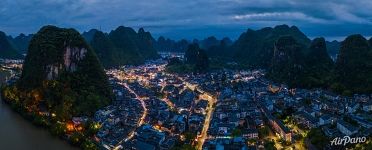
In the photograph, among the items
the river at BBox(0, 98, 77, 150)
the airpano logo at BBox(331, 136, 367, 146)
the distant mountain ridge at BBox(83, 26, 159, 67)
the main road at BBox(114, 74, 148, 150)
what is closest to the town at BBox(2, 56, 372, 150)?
the main road at BBox(114, 74, 148, 150)

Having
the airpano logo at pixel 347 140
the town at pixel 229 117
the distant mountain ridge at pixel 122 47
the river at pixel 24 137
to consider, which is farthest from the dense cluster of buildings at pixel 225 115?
the distant mountain ridge at pixel 122 47

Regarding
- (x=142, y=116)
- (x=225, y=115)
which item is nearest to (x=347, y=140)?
(x=225, y=115)

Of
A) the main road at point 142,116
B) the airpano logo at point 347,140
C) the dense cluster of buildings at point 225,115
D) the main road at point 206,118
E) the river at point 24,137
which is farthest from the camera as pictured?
the main road at point 206,118

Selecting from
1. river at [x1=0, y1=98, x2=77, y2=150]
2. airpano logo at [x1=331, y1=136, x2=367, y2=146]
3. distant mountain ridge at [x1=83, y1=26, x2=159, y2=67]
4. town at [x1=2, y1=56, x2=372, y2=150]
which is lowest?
river at [x1=0, y1=98, x2=77, y2=150]

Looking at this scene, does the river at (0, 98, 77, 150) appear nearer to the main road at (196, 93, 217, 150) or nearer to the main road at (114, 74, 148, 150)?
the main road at (114, 74, 148, 150)

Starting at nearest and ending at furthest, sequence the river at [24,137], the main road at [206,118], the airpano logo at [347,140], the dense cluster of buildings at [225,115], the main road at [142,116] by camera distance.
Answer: the airpano logo at [347,140], the river at [24,137], the dense cluster of buildings at [225,115], the main road at [142,116], the main road at [206,118]

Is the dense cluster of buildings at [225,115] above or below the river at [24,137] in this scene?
above

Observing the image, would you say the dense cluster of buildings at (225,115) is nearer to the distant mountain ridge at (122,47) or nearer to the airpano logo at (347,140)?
the airpano logo at (347,140)
